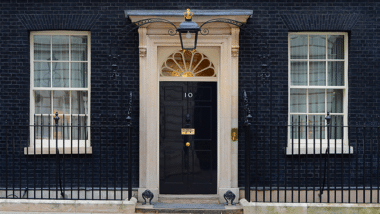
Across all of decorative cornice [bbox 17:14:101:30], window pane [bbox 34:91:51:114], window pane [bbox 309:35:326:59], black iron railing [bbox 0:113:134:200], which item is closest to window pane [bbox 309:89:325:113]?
window pane [bbox 309:35:326:59]

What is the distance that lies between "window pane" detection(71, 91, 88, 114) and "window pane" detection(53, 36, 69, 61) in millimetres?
725

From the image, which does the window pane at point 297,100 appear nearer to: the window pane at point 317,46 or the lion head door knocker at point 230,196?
the window pane at point 317,46

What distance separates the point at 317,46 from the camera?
27.1 ft

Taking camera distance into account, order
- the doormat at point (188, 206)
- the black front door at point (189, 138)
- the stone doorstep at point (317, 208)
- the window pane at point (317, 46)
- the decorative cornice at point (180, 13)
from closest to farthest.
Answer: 1. the stone doorstep at point (317, 208)
2. the doormat at point (188, 206)
3. the decorative cornice at point (180, 13)
4. the black front door at point (189, 138)
5. the window pane at point (317, 46)

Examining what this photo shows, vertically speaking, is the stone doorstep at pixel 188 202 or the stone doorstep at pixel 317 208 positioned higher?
the stone doorstep at pixel 317 208

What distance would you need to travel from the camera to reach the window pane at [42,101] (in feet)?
26.8

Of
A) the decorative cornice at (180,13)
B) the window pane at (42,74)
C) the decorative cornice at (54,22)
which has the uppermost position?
the decorative cornice at (180,13)

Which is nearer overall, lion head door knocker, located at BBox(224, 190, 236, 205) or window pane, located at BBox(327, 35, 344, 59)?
lion head door knocker, located at BBox(224, 190, 236, 205)

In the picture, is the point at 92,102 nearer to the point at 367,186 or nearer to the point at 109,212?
the point at 109,212

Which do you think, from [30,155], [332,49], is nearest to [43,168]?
[30,155]

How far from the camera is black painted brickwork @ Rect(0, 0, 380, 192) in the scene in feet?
26.2

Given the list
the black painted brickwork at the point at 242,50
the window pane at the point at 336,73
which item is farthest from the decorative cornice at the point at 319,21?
the window pane at the point at 336,73

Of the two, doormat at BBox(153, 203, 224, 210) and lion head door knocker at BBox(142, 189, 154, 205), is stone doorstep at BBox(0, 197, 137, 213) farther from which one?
doormat at BBox(153, 203, 224, 210)

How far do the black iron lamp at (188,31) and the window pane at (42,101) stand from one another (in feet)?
9.73
